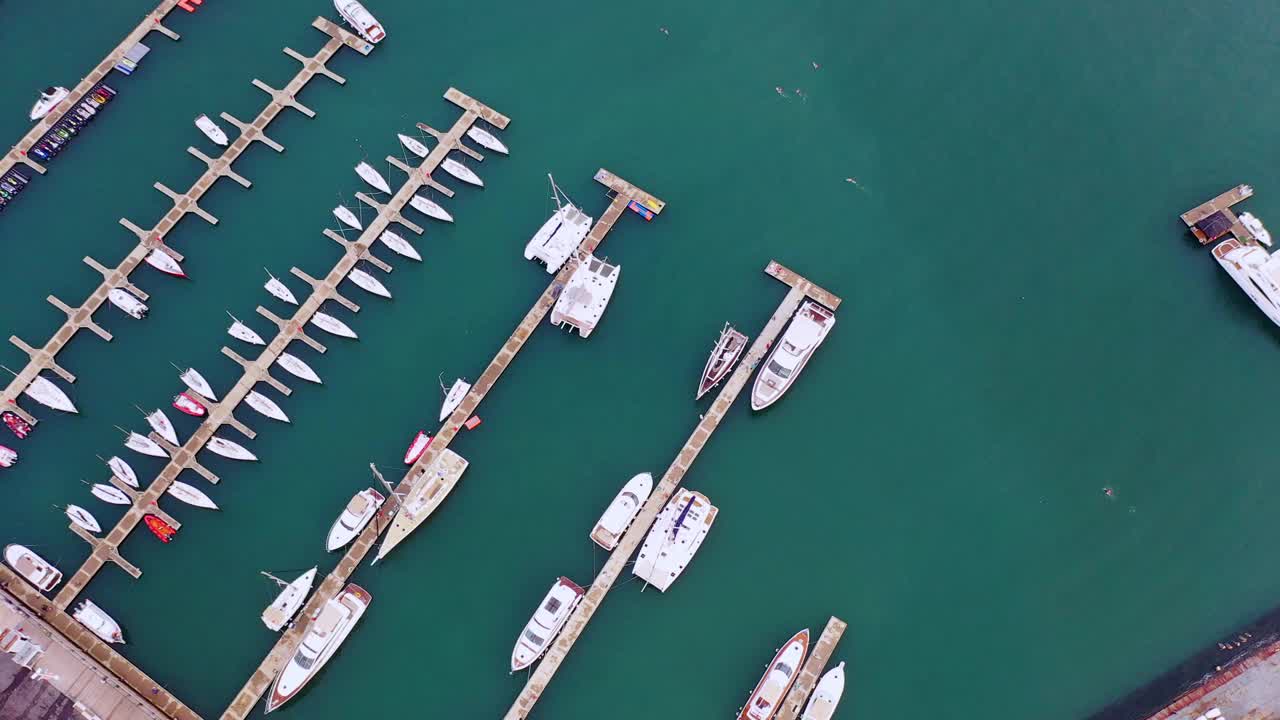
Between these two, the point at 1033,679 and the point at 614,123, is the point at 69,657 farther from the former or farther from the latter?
the point at 1033,679

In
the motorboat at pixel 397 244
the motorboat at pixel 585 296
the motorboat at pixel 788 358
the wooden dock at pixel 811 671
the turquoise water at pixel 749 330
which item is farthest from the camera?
the motorboat at pixel 397 244

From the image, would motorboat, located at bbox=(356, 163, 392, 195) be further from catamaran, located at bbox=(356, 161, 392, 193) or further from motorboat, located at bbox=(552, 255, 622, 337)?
motorboat, located at bbox=(552, 255, 622, 337)

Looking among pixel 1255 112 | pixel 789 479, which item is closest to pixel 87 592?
pixel 789 479

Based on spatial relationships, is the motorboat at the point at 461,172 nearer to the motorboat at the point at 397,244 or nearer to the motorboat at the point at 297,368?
the motorboat at the point at 397,244

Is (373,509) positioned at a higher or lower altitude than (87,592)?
higher

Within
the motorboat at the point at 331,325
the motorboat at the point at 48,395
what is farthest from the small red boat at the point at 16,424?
the motorboat at the point at 331,325

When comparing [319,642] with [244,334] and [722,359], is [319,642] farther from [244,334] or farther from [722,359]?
[722,359]
